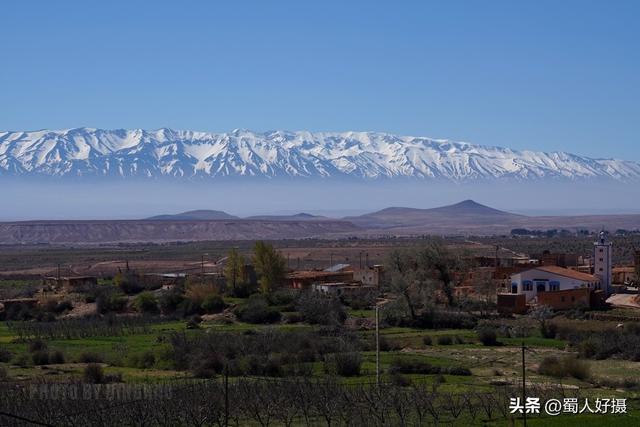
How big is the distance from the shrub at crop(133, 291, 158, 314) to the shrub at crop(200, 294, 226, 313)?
3810 millimetres

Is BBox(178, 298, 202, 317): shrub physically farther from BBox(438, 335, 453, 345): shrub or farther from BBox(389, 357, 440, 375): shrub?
BBox(389, 357, 440, 375): shrub

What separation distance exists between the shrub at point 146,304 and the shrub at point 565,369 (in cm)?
3363

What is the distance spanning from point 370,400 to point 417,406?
2128mm

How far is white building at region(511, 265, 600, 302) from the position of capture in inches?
2474

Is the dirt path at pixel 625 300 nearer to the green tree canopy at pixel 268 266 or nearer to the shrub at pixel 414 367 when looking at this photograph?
the green tree canopy at pixel 268 266

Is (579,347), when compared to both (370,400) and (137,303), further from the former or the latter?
(137,303)

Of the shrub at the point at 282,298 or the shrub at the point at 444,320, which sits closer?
the shrub at the point at 444,320

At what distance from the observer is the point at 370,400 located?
29516 millimetres

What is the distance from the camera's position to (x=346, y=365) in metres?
38.2

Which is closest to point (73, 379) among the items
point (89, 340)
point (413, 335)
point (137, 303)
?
point (89, 340)

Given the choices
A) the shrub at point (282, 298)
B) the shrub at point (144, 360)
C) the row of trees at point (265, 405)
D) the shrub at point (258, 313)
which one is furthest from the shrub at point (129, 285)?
the row of trees at point (265, 405)

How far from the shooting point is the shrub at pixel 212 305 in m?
64.1

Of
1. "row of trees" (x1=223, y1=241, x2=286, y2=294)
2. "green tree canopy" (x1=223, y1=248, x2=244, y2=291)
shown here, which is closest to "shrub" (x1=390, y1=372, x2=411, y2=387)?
"row of trees" (x1=223, y1=241, x2=286, y2=294)

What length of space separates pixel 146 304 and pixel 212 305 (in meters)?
4.87
